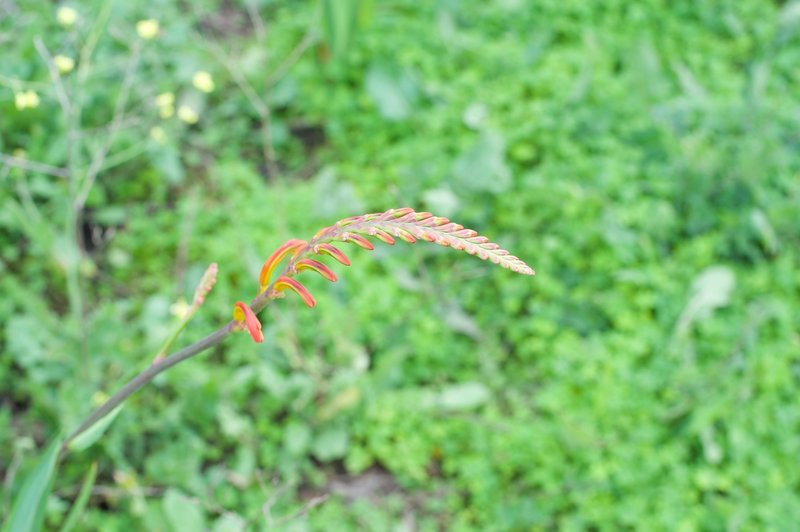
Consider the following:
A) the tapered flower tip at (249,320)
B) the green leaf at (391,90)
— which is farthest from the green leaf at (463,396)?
the tapered flower tip at (249,320)

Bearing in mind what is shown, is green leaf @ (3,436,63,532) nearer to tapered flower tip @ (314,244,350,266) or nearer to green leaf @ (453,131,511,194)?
tapered flower tip @ (314,244,350,266)

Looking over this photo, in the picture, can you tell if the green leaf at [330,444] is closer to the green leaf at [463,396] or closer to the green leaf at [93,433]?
the green leaf at [463,396]

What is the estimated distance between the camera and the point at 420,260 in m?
2.78

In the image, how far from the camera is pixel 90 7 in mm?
3207

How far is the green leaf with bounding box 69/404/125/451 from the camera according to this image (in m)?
1.16

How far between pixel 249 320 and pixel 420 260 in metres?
1.91

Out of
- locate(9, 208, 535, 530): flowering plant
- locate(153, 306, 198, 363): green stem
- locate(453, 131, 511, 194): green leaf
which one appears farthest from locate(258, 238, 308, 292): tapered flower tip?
locate(453, 131, 511, 194): green leaf

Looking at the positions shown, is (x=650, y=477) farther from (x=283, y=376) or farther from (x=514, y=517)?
(x=283, y=376)

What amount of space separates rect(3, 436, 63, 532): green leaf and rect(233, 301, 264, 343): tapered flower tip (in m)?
0.51

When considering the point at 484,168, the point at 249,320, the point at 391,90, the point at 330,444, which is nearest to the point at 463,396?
the point at 330,444

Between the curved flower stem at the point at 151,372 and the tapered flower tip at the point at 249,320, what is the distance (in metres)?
0.02

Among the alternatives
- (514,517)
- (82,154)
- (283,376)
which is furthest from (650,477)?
(82,154)

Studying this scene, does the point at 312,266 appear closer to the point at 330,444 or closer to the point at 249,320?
the point at 249,320

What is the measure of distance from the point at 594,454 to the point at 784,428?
2.05 feet
